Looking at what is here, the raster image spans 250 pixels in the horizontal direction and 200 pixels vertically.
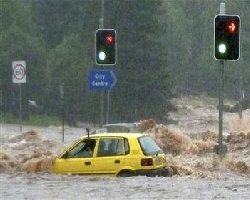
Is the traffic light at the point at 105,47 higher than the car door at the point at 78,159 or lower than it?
higher

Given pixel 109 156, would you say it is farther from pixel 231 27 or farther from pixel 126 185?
pixel 231 27

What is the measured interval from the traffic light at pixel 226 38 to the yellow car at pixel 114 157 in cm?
261

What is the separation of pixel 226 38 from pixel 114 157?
3.80 m

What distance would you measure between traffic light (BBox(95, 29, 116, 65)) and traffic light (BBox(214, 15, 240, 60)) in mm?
3639

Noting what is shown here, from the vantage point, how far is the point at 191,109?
84000 mm

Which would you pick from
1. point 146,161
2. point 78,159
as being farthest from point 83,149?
point 146,161

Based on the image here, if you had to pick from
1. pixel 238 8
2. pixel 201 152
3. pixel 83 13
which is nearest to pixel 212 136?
pixel 201 152

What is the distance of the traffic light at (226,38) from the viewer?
20922mm

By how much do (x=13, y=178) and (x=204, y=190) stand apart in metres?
5.23

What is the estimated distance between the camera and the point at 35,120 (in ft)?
222

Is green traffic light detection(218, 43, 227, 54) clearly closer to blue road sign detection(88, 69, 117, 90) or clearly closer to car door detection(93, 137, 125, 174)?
car door detection(93, 137, 125, 174)

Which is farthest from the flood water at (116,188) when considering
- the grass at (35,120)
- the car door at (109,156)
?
the grass at (35,120)

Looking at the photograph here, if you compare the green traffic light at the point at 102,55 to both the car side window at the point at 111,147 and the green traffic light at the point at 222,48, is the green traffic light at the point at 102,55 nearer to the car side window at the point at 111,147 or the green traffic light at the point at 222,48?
the green traffic light at the point at 222,48

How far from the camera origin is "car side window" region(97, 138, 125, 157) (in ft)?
65.0
